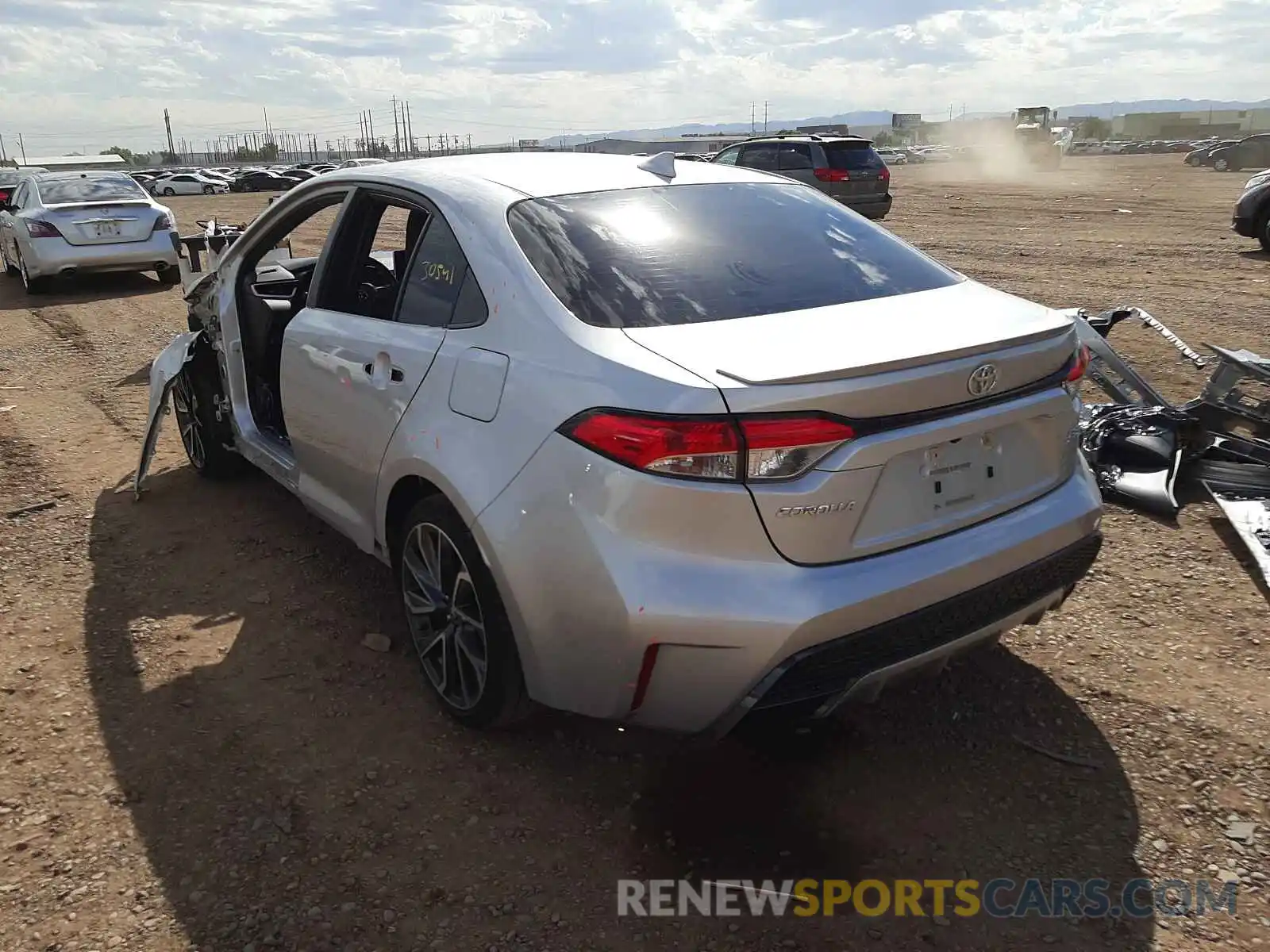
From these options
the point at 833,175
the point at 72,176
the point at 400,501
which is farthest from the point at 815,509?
the point at 833,175

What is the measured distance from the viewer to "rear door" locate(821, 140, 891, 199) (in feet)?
58.1

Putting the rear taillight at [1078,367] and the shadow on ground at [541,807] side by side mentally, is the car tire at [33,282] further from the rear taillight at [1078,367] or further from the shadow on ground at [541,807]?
the rear taillight at [1078,367]

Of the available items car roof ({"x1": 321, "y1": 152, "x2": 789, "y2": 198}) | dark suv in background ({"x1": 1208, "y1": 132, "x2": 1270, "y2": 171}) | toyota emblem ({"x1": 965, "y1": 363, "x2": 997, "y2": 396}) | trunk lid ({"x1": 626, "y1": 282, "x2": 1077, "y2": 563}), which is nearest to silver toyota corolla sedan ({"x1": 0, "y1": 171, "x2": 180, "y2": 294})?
car roof ({"x1": 321, "y1": 152, "x2": 789, "y2": 198})

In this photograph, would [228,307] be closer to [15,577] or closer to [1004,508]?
[15,577]

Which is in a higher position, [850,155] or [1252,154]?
[850,155]

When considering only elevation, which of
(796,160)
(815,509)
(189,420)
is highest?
(796,160)

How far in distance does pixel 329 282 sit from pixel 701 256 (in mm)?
1636

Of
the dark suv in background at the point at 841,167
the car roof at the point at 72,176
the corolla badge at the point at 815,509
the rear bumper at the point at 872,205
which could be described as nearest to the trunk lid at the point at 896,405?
the corolla badge at the point at 815,509

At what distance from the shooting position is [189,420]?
5.57 metres

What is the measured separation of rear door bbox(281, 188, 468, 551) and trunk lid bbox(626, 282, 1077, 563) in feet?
2.95

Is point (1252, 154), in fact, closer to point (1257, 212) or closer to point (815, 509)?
point (1257, 212)

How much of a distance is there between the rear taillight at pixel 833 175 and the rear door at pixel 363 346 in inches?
580

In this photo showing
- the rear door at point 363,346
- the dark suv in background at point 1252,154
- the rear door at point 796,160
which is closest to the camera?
the rear door at point 363,346

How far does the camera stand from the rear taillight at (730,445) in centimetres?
227
